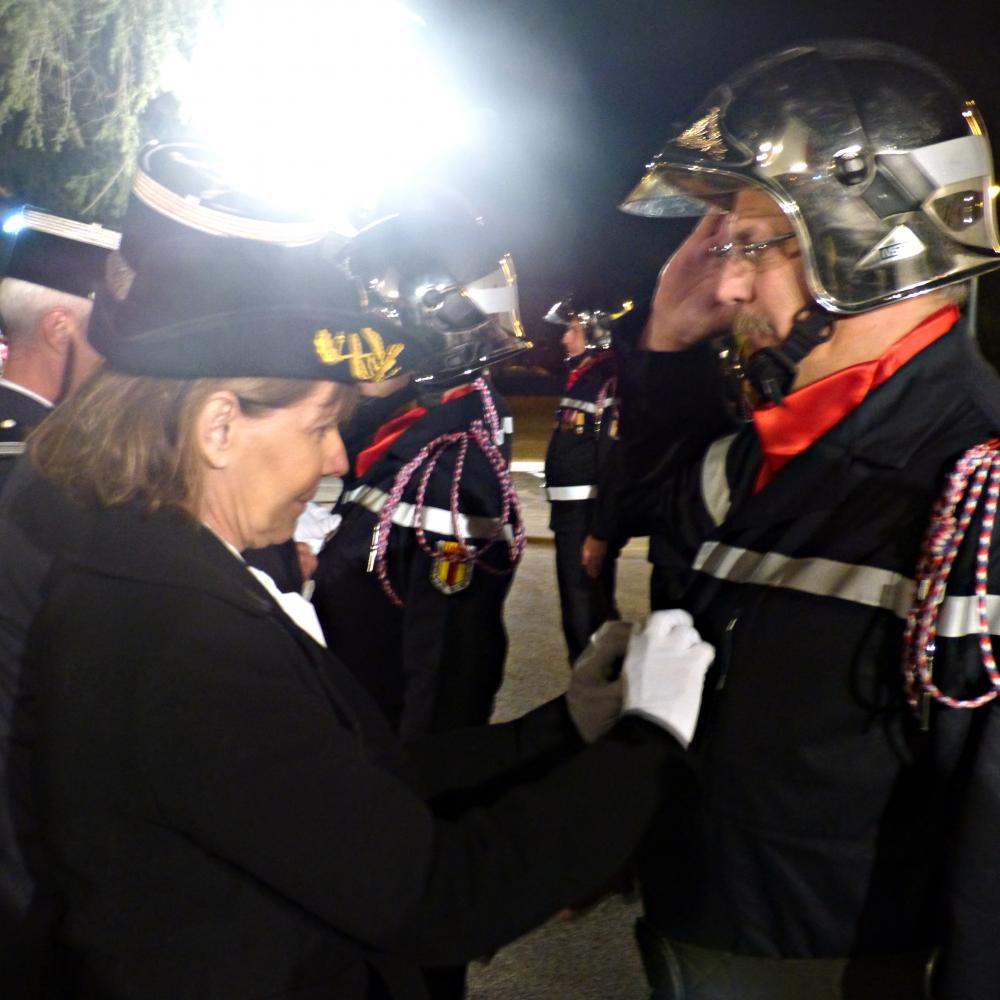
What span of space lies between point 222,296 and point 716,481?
1.20m

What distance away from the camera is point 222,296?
5.43ft

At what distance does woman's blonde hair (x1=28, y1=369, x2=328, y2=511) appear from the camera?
1652 mm

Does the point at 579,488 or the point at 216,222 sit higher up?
the point at 216,222

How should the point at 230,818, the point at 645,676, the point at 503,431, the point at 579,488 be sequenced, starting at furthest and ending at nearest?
the point at 579,488, the point at 503,431, the point at 645,676, the point at 230,818

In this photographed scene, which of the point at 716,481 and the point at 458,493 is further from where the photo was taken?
the point at 458,493

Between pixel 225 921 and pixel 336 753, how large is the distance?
273 millimetres

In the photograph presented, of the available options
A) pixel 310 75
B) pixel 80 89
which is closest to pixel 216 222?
pixel 310 75

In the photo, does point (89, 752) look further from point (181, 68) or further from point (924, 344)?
point (181, 68)

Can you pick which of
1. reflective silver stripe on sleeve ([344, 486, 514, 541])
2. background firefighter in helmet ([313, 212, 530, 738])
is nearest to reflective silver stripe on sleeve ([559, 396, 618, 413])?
background firefighter in helmet ([313, 212, 530, 738])

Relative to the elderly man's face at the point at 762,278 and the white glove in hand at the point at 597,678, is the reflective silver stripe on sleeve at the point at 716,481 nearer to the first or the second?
the elderly man's face at the point at 762,278

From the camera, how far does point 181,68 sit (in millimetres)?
10453

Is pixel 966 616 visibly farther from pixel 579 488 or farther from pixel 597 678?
pixel 579 488

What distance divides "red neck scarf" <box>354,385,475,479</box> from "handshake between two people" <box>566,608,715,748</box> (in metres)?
2.19

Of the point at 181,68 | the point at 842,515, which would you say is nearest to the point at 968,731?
the point at 842,515
